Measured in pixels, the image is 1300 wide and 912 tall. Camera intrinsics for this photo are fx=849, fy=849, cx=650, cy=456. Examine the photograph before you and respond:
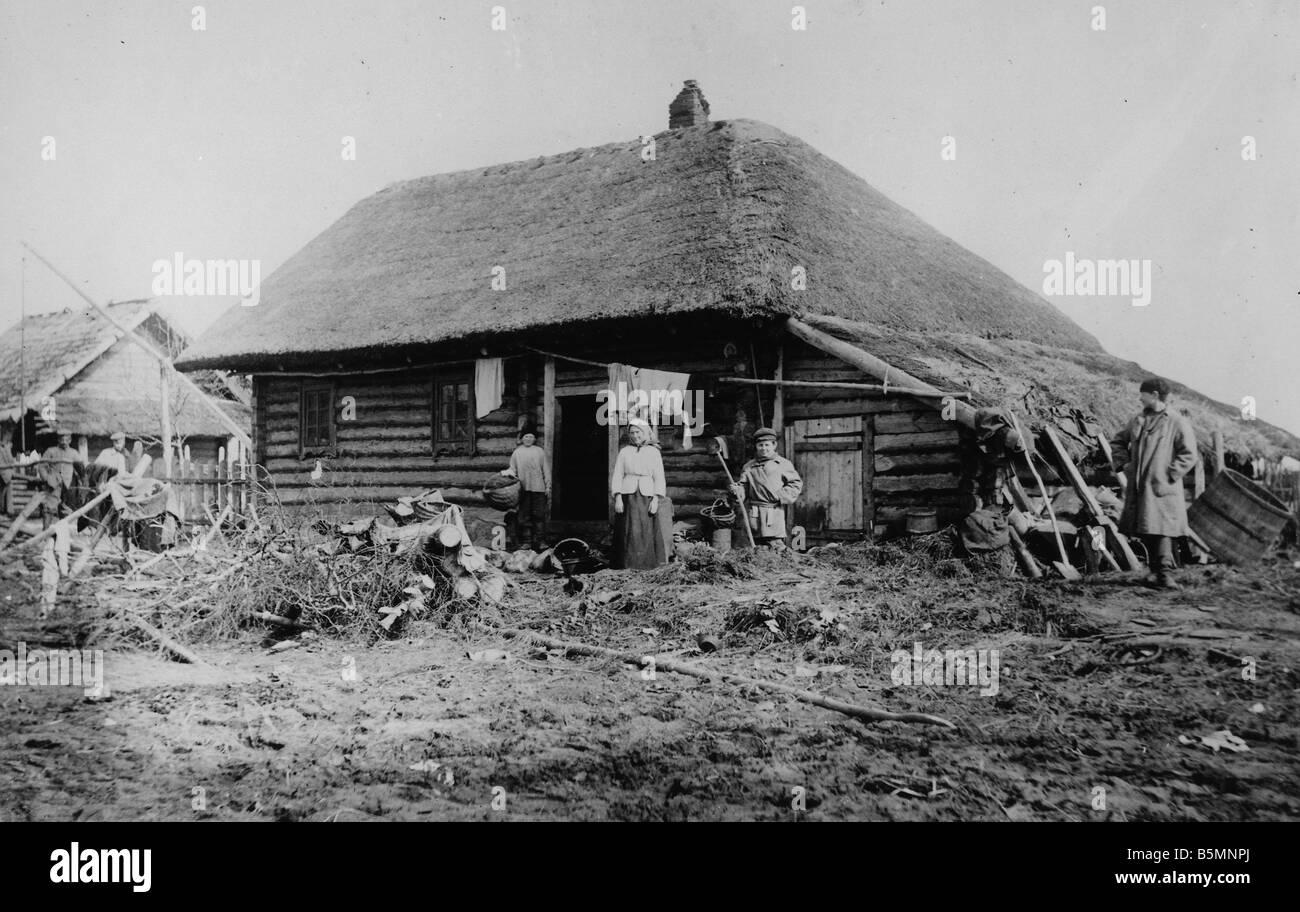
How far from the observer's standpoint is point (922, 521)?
27.6 feet

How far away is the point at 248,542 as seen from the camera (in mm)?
7312

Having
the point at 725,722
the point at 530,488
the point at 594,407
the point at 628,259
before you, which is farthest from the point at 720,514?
the point at 725,722

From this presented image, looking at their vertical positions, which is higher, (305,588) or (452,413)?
(452,413)

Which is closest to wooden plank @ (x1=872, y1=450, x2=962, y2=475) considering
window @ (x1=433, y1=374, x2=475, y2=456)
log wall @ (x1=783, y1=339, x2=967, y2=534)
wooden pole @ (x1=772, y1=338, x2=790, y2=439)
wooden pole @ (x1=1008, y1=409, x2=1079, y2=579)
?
log wall @ (x1=783, y1=339, x2=967, y2=534)

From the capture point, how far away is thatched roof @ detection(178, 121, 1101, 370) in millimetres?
10000

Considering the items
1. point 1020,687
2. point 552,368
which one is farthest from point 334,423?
point 1020,687

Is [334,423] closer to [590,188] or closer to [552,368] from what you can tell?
[552,368]

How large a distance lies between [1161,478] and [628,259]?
21.6 ft

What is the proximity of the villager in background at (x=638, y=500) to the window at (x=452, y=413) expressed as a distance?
13.7ft

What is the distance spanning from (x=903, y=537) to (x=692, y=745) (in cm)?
516

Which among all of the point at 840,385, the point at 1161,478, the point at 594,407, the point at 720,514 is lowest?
the point at 720,514

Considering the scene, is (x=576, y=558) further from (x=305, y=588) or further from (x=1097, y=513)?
(x=1097, y=513)

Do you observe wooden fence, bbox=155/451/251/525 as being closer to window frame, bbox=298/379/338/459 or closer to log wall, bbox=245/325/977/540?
log wall, bbox=245/325/977/540

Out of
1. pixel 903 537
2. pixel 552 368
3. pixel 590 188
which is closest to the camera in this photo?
pixel 903 537
